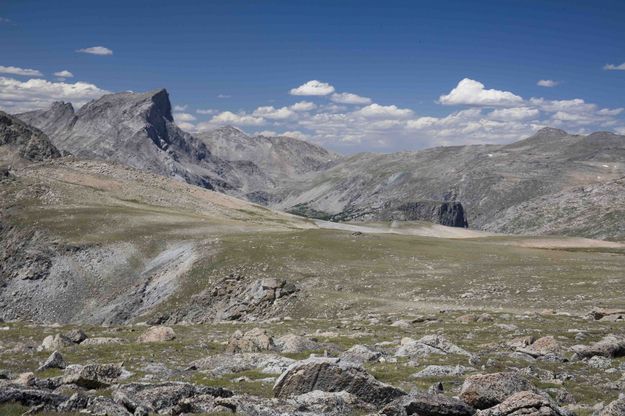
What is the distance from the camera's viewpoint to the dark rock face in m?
180

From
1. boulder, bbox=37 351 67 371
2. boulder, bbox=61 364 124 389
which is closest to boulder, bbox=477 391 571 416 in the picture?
boulder, bbox=61 364 124 389

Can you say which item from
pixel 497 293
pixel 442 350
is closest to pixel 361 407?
pixel 442 350

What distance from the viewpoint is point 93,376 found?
2412cm

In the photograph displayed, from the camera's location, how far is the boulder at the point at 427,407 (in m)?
18.7

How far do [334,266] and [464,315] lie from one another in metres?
33.1

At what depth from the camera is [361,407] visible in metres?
20.4

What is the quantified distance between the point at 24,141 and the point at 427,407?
645 feet

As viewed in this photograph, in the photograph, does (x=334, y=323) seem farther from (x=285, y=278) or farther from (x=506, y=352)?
(x=285, y=278)

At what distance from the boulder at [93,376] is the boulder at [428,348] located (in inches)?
621

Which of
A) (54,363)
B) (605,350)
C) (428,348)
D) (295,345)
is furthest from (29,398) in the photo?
(605,350)

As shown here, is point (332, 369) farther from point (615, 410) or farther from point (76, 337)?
point (76, 337)

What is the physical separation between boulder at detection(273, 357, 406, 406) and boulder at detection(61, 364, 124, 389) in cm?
773

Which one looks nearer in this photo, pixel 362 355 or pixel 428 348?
pixel 362 355

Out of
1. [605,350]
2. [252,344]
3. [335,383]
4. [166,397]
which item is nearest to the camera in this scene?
[166,397]
